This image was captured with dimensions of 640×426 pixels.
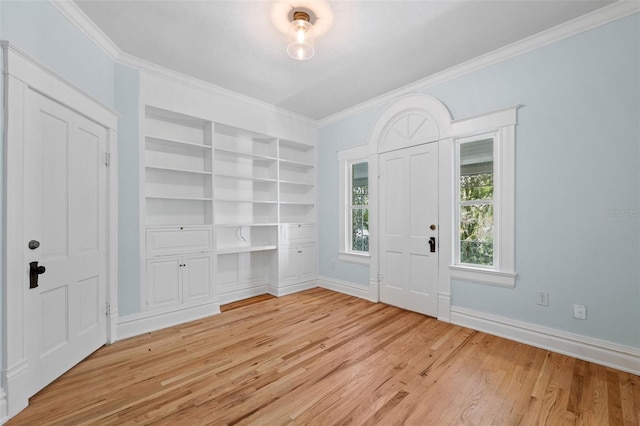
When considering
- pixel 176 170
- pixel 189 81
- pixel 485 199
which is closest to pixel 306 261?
pixel 176 170

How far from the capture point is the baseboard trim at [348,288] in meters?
4.18

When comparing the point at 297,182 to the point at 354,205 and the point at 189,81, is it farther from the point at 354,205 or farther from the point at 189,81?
the point at 189,81

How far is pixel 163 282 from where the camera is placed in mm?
3223

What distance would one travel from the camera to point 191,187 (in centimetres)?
377

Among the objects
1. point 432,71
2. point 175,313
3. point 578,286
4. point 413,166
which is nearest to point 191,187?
point 175,313

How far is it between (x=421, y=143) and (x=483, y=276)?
5.74ft

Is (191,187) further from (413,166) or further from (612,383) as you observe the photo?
(612,383)

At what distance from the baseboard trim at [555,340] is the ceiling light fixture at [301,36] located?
10.5 feet

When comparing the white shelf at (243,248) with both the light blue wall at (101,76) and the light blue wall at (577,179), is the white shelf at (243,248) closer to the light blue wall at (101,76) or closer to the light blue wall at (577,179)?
the light blue wall at (101,76)

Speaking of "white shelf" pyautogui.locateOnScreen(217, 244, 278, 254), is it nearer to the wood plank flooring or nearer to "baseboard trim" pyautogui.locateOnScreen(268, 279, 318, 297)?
"baseboard trim" pyautogui.locateOnScreen(268, 279, 318, 297)

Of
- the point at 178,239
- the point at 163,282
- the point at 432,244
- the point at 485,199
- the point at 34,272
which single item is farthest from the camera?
the point at 432,244

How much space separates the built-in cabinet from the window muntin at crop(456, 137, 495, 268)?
2458 mm

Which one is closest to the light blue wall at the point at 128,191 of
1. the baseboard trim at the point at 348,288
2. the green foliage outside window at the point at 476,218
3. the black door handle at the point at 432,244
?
the baseboard trim at the point at 348,288

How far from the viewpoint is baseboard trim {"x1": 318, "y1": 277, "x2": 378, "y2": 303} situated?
4.18m
